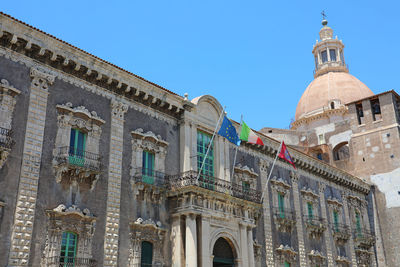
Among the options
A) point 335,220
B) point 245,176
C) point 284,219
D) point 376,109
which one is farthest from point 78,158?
point 376,109

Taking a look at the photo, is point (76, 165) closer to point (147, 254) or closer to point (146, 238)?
point (146, 238)

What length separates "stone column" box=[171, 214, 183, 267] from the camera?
19781 millimetres

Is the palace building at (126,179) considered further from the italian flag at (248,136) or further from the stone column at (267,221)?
the italian flag at (248,136)

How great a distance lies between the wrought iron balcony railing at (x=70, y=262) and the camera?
51.8ft

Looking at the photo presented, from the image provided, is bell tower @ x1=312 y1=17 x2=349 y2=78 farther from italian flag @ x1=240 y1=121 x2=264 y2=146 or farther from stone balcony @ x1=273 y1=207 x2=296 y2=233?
italian flag @ x1=240 y1=121 x2=264 y2=146

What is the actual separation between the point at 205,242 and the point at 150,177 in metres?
3.73

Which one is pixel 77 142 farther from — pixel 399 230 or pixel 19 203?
pixel 399 230

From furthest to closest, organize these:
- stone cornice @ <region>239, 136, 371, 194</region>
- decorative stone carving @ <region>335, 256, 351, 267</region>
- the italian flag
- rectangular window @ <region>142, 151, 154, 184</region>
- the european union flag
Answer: decorative stone carving @ <region>335, 256, 351, 267</region>, stone cornice @ <region>239, 136, 371, 194</region>, the italian flag, the european union flag, rectangular window @ <region>142, 151, 154, 184</region>

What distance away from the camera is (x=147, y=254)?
759 inches

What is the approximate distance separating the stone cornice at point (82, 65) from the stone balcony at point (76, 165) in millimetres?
3311

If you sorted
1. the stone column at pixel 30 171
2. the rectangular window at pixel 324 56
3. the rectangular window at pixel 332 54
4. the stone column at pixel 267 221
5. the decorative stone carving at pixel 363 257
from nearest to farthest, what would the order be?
the stone column at pixel 30 171 → the stone column at pixel 267 221 → the decorative stone carving at pixel 363 257 → the rectangular window at pixel 332 54 → the rectangular window at pixel 324 56

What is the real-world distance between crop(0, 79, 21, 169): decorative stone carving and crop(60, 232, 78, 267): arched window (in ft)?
11.4

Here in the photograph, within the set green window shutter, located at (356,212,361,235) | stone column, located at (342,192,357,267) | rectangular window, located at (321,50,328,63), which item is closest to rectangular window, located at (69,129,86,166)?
stone column, located at (342,192,357,267)

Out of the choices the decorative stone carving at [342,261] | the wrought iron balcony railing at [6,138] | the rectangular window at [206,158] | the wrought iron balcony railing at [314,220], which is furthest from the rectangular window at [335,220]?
the wrought iron balcony railing at [6,138]
